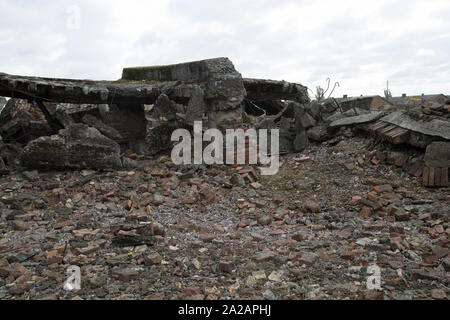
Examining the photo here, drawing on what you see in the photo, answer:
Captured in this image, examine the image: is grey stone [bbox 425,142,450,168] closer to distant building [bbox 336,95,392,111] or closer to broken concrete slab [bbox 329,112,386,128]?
broken concrete slab [bbox 329,112,386,128]

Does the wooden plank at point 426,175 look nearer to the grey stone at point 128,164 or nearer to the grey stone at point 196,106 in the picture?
the grey stone at point 196,106

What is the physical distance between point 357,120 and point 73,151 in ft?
17.7

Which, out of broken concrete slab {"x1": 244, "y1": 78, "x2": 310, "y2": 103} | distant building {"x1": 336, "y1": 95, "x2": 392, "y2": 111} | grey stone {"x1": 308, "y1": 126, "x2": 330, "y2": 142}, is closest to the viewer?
grey stone {"x1": 308, "y1": 126, "x2": 330, "y2": 142}

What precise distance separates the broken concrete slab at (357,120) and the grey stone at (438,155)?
5.52 ft

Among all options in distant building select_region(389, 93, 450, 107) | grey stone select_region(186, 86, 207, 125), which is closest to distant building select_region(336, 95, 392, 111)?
distant building select_region(389, 93, 450, 107)

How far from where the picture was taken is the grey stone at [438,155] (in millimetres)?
4848

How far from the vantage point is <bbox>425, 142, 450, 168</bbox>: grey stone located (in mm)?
4848

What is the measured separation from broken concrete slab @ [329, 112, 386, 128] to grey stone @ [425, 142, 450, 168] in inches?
66.3

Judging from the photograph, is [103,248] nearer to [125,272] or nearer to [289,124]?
[125,272]

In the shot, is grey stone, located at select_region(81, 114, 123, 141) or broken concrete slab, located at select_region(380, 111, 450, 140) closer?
broken concrete slab, located at select_region(380, 111, 450, 140)

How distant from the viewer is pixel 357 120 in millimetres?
6754

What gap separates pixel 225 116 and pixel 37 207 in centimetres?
367

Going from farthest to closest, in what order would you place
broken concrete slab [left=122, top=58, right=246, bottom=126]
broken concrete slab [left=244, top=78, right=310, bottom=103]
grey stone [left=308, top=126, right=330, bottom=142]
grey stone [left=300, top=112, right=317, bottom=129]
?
broken concrete slab [left=244, top=78, right=310, bottom=103]
grey stone [left=300, top=112, right=317, bottom=129]
grey stone [left=308, top=126, right=330, bottom=142]
broken concrete slab [left=122, top=58, right=246, bottom=126]

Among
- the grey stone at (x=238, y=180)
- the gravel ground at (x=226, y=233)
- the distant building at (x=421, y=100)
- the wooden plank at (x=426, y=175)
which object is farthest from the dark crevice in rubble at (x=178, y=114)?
the grey stone at (x=238, y=180)
